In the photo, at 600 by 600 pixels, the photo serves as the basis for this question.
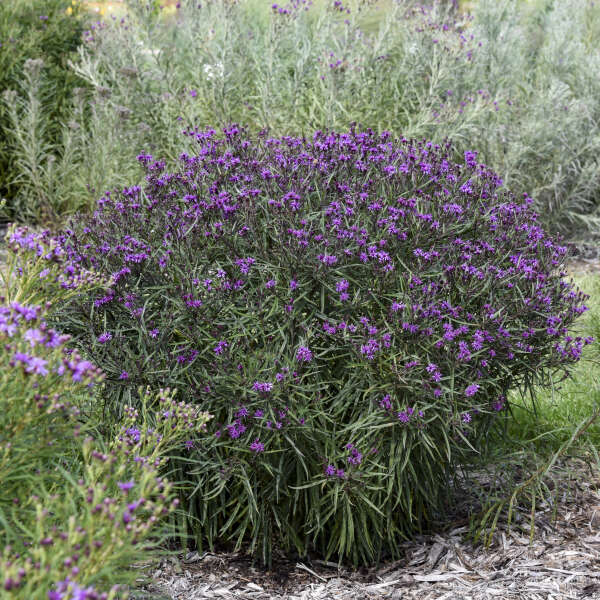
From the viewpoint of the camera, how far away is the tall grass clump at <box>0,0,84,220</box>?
7145 millimetres

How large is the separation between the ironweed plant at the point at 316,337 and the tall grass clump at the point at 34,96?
441 cm

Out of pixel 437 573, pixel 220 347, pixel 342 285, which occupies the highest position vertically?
pixel 342 285

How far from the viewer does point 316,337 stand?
2.76 m

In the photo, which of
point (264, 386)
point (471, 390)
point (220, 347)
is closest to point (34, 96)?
point (220, 347)

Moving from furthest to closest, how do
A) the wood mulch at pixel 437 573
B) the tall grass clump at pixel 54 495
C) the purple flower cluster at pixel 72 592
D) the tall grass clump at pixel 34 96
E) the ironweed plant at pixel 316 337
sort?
the tall grass clump at pixel 34 96, the wood mulch at pixel 437 573, the ironweed plant at pixel 316 337, the tall grass clump at pixel 54 495, the purple flower cluster at pixel 72 592

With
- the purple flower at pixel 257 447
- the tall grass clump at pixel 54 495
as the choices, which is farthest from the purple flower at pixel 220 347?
the tall grass clump at pixel 54 495

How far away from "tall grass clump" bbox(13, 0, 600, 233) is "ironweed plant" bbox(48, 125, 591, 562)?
3649 millimetres

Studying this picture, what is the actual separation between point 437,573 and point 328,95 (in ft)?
15.4

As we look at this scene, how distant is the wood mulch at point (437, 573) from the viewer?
2818mm

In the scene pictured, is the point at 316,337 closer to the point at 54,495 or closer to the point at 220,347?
the point at 220,347

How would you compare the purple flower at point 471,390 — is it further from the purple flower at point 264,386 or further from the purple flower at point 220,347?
the purple flower at point 220,347

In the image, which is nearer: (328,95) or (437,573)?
(437,573)

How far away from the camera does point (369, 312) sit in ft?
9.37

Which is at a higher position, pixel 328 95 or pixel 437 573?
pixel 328 95
